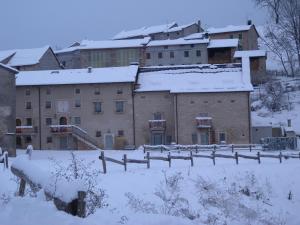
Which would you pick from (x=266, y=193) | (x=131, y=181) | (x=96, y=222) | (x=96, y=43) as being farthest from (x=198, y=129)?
(x=96, y=222)

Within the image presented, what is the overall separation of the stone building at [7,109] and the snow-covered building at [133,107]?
7760mm

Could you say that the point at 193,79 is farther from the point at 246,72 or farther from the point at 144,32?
the point at 144,32

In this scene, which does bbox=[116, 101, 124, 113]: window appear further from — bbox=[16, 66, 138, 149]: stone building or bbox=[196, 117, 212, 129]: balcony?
bbox=[196, 117, 212, 129]: balcony

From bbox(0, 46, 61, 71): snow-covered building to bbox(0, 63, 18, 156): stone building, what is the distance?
911 inches

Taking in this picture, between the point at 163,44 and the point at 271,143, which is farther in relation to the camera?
the point at 163,44

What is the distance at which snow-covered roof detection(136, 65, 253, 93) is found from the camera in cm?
4606

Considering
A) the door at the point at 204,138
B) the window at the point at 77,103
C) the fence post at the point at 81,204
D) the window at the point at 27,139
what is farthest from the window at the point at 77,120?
the fence post at the point at 81,204

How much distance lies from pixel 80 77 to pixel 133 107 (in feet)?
21.6

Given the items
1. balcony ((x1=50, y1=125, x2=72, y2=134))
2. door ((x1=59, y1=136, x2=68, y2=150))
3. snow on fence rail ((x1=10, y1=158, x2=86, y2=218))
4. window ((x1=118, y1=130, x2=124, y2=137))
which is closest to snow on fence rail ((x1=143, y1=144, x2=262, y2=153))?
window ((x1=118, y1=130, x2=124, y2=137))

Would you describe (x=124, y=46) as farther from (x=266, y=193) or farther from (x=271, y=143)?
(x=266, y=193)

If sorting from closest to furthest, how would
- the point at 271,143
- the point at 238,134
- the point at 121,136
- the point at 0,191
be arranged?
the point at 0,191 → the point at 271,143 → the point at 238,134 → the point at 121,136

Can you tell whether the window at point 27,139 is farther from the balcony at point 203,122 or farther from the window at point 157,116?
the balcony at point 203,122

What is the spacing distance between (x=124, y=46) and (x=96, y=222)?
67002 millimetres

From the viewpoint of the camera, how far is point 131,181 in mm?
21625
